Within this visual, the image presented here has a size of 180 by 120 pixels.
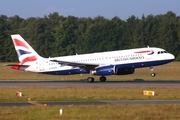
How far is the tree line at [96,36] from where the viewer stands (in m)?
136

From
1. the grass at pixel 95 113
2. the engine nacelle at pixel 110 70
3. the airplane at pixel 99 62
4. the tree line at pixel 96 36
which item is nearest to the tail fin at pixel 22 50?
the airplane at pixel 99 62

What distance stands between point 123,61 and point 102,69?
8.38 feet

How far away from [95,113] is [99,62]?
2924 centimetres

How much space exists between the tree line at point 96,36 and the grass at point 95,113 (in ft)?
343

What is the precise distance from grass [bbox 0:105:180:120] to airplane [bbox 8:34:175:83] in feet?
81.5

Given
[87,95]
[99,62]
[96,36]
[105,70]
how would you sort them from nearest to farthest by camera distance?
[87,95], [105,70], [99,62], [96,36]

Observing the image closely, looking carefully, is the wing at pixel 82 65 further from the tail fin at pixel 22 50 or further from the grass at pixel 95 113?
the grass at pixel 95 113

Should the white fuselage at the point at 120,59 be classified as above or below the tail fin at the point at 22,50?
below

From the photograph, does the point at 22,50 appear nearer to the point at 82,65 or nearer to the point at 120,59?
the point at 82,65

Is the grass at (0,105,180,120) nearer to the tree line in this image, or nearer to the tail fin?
the tail fin

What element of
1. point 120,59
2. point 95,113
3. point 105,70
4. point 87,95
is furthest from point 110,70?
point 95,113

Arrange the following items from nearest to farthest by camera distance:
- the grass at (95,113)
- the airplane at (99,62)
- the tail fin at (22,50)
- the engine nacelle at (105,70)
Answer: the grass at (95,113) → the engine nacelle at (105,70) → the airplane at (99,62) → the tail fin at (22,50)

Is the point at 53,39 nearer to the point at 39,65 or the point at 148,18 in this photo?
the point at 148,18

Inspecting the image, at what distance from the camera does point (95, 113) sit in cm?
2475
